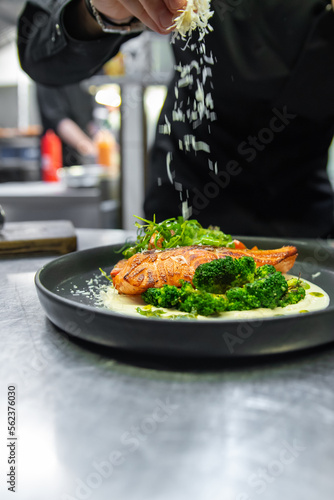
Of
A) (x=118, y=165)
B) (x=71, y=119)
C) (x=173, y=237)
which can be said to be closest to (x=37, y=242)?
(x=173, y=237)

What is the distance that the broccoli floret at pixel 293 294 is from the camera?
50.6 inches

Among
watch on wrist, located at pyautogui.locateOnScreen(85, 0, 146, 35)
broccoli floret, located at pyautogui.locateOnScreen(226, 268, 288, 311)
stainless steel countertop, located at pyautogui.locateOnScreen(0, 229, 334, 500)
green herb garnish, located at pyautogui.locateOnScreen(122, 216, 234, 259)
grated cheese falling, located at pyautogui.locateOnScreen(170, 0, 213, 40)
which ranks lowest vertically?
stainless steel countertop, located at pyautogui.locateOnScreen(0, 229, 334, 500)

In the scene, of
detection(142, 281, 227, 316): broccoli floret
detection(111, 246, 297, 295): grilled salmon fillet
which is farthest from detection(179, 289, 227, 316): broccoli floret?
detection(111, 246, 297, 295): grilled salmon fillet

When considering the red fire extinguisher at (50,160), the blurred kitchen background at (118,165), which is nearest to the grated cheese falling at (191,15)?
the blurred kitchen background at (118,165)

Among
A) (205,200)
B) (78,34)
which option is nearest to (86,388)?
(205,200)

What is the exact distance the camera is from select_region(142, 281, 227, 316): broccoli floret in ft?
3.81

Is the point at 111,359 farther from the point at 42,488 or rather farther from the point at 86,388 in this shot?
the point at 42,488

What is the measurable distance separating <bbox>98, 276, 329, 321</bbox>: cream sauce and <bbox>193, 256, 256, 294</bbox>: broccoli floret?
0.35ft

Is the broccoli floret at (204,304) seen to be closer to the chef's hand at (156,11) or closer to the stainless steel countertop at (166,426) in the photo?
the stainless steel countertop at (166,426)

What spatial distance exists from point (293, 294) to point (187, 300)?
0.32m

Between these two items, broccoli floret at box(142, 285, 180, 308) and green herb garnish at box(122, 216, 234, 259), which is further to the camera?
green herb garnish at box(122, 216, 234, 259)

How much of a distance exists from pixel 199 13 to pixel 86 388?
130cm

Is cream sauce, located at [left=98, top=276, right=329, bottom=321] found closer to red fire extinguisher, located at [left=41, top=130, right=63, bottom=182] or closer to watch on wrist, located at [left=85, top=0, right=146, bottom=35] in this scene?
watch on wrist, located at [left=85, top=0, right=146, bottom=35]

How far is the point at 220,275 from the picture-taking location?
128 cm
